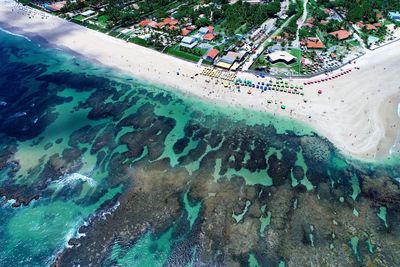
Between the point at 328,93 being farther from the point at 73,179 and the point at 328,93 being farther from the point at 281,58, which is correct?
the point at 73,179

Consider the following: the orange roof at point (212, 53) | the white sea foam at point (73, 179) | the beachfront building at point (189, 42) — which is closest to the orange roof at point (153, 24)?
the beachfront building at point (189, 42)

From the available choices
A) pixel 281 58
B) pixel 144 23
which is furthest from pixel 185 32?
pixel 281 58

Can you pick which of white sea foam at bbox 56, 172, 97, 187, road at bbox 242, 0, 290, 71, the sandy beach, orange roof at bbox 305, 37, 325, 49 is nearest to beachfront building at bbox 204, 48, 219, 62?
the sandy beach

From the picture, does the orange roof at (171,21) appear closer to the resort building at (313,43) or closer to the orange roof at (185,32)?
the orange roof at (185,32)

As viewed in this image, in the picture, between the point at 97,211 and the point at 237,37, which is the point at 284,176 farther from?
the point at 237,37

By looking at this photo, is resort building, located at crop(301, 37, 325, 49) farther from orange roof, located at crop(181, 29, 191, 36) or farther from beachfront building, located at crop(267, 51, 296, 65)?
orange roof, located at crop(181, 29, 191, 36)

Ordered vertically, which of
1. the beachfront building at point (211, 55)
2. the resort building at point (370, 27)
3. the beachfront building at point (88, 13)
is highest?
the beachfront building at point (88, 13)
